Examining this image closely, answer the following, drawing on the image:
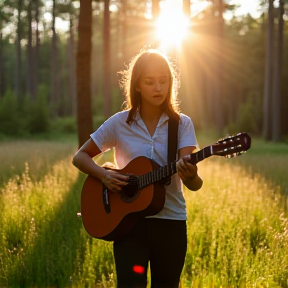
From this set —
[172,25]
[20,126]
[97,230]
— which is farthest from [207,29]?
[97,230]

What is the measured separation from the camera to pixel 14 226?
258 inches

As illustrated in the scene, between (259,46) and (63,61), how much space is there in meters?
39.8

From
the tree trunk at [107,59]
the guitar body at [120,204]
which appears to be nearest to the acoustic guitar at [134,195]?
the guitar body at [120,204]

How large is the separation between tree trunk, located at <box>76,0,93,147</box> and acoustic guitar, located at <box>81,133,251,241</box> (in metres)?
10.5

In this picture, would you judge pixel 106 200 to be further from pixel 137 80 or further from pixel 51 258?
pixel 51 258

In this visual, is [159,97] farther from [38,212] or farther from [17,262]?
[38,212]

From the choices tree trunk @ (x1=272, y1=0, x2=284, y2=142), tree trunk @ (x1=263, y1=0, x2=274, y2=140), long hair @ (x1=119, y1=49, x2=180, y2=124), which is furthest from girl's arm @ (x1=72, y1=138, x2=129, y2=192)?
tree trunk @ (x1=263, y1=0, x2=274, y2=140)

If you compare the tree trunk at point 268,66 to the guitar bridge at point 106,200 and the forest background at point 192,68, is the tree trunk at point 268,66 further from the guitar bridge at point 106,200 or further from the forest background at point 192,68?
the guitar bridge at point 106,200

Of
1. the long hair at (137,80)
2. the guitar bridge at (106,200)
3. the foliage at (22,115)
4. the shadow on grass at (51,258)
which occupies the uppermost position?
the long hair at (137,80)

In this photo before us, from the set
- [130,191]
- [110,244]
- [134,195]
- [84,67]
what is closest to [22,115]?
[84,67]

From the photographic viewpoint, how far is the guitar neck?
3.23 metres

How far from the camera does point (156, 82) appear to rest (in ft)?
11.8

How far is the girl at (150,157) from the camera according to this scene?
343 cm

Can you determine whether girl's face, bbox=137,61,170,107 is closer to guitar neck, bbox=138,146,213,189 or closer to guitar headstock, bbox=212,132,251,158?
guitar neck, bbox=138,146,213,189
